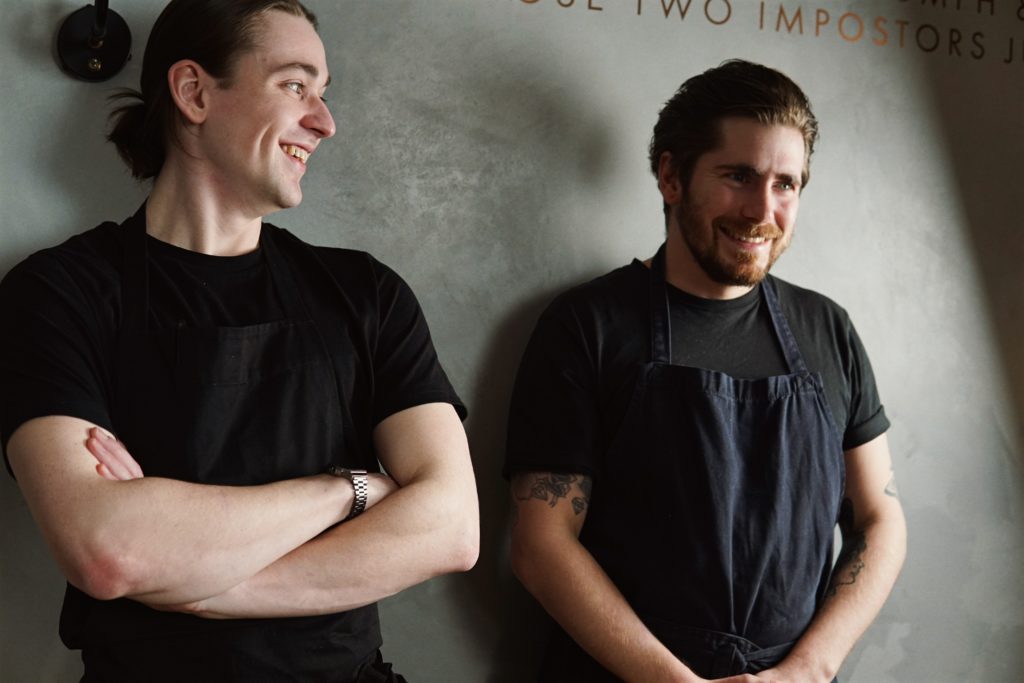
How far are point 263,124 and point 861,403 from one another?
148 cm

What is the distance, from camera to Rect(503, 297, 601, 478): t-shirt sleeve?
223 cm

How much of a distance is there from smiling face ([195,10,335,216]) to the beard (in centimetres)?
88

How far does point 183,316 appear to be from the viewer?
186 cm

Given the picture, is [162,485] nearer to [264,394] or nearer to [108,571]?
[108,571]

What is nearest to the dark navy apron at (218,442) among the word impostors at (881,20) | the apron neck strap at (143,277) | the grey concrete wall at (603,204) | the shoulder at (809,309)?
the apron neck strap at (143,277)

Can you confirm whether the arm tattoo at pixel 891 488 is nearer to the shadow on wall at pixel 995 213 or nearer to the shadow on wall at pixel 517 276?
the shadow on wall at pixel 995 213

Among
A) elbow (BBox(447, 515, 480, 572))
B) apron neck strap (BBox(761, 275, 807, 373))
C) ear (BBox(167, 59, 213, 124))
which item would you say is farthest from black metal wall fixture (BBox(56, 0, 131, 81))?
apron neck strap (BBox(761, 275, 807, 373))

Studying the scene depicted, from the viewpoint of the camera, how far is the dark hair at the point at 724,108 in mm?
2359

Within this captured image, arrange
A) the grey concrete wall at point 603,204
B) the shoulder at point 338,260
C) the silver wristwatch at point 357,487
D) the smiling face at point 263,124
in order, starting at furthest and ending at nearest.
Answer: the grey concrete wall at point 603,204 < the shoulder at point 338,260 < the smiling face at point 263,124 < the silver wristwatch at point 357,487

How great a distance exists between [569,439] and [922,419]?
43.2 inches

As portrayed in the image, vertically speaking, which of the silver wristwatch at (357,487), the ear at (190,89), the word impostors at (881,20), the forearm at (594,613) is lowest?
the forearm at (594,613)

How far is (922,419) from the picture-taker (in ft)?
9.11

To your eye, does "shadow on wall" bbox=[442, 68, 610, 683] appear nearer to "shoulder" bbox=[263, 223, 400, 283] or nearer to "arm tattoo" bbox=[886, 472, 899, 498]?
"shoulder" bbox=[263, 223, 400, 283]

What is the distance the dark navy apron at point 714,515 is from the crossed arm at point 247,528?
475 mm
